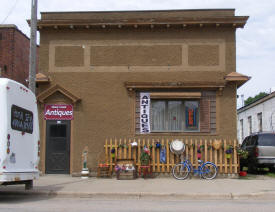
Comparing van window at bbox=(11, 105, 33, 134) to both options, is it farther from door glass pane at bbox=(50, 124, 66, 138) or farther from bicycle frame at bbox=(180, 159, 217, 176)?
bicycle frame at bbox=(180, 159, 217, 176)

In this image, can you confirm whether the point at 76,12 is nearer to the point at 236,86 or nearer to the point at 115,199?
the point at 236,86

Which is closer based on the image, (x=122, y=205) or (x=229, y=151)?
(x=122, y=205)

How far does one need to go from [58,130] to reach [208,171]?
6.05 meters

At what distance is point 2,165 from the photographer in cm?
952

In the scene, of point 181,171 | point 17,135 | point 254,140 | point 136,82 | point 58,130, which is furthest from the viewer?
point 254,140

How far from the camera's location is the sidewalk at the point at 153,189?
433 inches

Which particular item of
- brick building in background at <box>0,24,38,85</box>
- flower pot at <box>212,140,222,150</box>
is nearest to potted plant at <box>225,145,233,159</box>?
A: flower pot at <box>212,140,222,150</box>

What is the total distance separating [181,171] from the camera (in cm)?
1500

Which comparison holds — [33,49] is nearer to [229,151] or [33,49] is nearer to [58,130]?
[58,130]

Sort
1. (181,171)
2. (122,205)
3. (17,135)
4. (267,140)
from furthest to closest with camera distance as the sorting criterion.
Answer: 1. (267,140)
2. (181,171)
3. (17,135)
4. (122,205)

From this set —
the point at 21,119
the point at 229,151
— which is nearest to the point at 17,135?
the point at 21,119

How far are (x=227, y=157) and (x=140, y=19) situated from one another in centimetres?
629

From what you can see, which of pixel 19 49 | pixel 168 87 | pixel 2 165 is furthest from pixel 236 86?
pixel 19 49

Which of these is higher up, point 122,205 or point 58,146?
point 58,146
